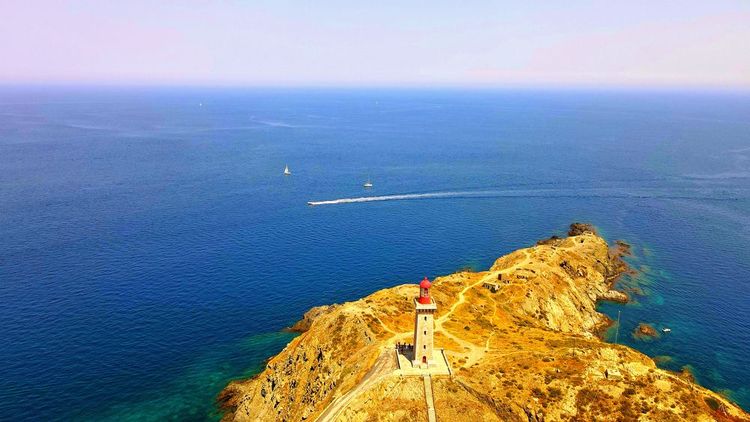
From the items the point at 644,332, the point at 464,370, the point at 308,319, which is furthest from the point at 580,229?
the point at 464,370

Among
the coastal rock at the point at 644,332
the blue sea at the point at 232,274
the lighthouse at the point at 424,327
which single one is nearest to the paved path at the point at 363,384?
the lighthouse at the point at 424,327

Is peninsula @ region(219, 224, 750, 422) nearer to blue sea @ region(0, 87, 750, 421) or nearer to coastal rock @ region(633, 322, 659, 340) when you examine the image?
coastal rock @ region(633, 322, 659, 340)

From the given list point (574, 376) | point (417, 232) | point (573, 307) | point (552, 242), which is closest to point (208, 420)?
point (574, 376)

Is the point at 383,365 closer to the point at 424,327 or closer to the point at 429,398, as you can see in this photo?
the point at 429,398

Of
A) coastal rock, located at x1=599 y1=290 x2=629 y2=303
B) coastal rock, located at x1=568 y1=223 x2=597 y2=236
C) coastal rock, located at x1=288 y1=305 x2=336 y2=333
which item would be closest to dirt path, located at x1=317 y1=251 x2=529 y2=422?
coastal rock, located at x1=288 y1=305 x2=336 y2=333

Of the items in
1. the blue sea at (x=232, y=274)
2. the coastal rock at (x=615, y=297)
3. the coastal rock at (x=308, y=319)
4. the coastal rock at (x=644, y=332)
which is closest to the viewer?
the blue sea at (x=232, y=274)

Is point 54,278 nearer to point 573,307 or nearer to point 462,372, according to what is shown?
point 462,372

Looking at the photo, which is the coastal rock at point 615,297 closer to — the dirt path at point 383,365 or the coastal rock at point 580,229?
the coastal rock at point 580,229
